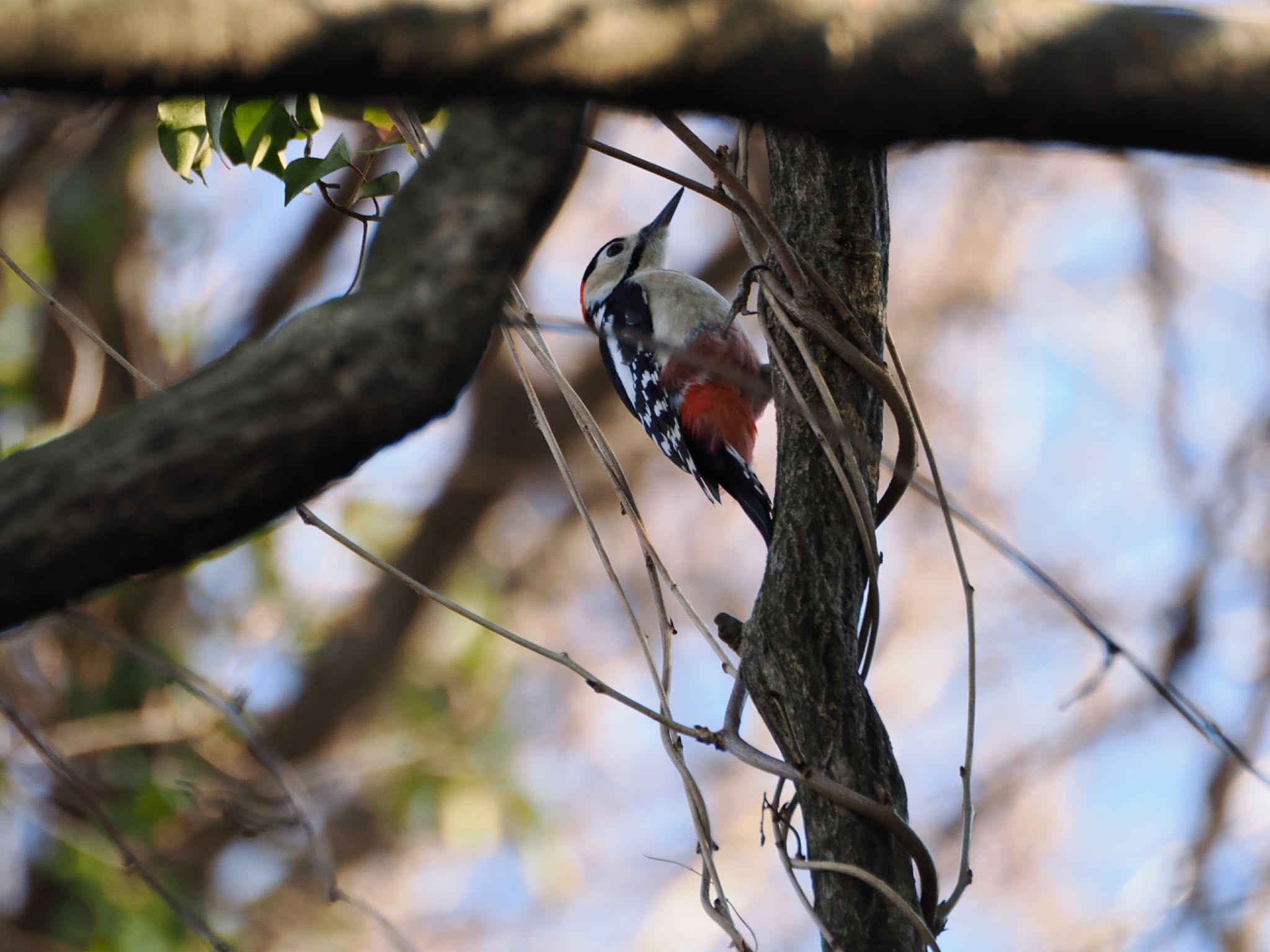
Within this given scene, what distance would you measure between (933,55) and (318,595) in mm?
6756

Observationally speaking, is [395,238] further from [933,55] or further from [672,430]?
[672,430]

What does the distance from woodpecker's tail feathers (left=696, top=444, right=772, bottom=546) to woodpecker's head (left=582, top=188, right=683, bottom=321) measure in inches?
43.0

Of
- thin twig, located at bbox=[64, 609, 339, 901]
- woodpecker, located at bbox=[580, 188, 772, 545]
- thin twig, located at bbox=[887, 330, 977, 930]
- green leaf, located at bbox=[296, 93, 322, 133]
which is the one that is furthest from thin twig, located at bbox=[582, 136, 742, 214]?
woodpecker, located at bbox=[580, 188, 772, 545]

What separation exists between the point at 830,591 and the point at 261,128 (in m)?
1.19

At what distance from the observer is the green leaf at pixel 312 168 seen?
1.93 meters

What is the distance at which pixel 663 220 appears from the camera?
15.3ft

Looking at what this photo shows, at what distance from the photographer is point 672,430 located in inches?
160

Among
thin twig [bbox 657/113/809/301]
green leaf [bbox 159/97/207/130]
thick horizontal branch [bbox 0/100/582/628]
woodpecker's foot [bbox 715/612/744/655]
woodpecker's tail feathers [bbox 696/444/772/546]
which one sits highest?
woodpecker's tail feathers [bbox 696/444/772/546]

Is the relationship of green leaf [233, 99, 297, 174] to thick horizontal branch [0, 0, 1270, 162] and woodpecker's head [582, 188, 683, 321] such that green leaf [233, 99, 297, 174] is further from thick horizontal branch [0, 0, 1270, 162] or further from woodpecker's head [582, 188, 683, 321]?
woodpecker's head [582, 188, 683, 321]

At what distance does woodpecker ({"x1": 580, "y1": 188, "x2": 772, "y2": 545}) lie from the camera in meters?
3.70

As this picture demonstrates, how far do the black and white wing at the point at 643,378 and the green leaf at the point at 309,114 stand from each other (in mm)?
1939

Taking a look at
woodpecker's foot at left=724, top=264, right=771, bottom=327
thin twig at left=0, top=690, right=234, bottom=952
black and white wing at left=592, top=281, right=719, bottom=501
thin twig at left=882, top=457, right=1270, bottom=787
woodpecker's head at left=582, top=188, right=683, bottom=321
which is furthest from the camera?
woodpecker's head at left=582, top=188, right=683, bottom=321

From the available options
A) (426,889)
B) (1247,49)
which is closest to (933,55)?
(1247,49)

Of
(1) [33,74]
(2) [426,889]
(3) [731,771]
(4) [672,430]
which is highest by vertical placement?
(3) [731,771]
